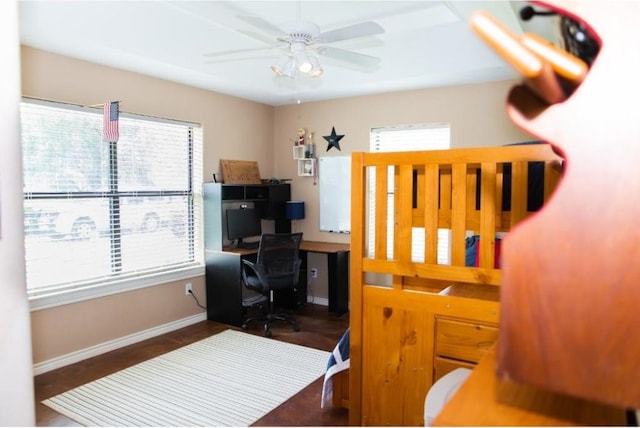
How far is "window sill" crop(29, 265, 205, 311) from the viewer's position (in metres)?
3.26

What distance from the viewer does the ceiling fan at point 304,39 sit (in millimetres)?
2131

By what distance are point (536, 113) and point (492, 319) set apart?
1389 millimetres

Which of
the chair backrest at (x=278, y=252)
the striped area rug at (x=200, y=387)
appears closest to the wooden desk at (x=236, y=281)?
the chair backrest at (x=278, y=252)

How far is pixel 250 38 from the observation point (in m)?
2.95

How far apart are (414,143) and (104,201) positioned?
3.18m

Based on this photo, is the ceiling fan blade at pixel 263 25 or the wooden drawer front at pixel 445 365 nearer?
the wooden drawer front at pixel 445 365

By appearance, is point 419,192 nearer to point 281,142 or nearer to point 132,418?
point 132,418

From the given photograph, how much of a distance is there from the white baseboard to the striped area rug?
476 millimetres

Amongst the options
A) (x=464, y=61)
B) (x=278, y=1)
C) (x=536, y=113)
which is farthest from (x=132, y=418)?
(x=464, y=61)

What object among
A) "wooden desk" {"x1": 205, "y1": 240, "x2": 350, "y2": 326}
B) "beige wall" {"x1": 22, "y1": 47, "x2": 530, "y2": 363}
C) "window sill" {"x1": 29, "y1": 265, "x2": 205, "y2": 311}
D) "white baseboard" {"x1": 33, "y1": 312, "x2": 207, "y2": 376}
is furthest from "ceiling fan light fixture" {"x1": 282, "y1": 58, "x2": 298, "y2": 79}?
"white baseboard" {"x1": 33, "y1": 312, "x2": 207, "y2": 376}

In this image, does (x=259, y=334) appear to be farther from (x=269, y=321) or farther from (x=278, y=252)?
(x=278, y=252)

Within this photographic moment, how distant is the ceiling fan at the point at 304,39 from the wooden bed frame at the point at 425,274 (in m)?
0.70

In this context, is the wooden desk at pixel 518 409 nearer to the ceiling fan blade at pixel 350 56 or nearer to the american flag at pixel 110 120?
the ceiling fan blade at pixel 350 56

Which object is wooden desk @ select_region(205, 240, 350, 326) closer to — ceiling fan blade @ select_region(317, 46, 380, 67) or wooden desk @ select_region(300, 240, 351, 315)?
wooden desk @ select_region(300, 240, 351, 315)
